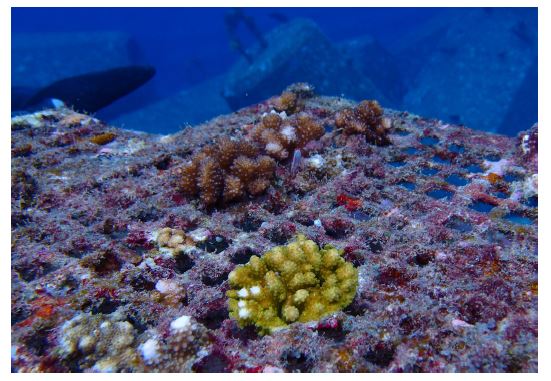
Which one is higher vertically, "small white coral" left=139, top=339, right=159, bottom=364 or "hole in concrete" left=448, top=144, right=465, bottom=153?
"hole in concrete" left=448, top=144, right=465, bottom=153

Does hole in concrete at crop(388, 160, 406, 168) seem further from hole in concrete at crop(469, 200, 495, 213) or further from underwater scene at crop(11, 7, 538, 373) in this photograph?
hole in concrete at crop(469, 200, 495, 213)

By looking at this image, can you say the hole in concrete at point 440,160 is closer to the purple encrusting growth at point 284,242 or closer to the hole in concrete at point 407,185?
the purple encrusting growth at point 284,242

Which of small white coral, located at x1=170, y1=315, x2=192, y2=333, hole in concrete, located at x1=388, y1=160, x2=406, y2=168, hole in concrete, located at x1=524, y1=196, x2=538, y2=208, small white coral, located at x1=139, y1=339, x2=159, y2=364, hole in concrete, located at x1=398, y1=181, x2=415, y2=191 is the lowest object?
small white coral, located at x1=139, y1=339, x2=159, y2=364

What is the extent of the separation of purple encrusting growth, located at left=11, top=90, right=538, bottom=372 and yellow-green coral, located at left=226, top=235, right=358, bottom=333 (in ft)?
0.40

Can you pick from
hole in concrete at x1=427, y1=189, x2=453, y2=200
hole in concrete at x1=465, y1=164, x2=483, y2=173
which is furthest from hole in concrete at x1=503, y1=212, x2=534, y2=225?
hole in concrete at x1=465, y1=164, x2=483, y2=173

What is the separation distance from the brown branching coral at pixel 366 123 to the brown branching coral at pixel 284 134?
1.16 ft

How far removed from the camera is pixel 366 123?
5.03 meters

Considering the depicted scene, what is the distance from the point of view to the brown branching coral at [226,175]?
3994mm

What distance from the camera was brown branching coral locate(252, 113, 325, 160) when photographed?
4574mm

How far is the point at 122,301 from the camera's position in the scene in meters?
2.74

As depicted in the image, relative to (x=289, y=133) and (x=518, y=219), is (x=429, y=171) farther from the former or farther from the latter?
(x=289, y=133)

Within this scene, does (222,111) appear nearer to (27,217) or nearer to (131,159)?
(131,159)
